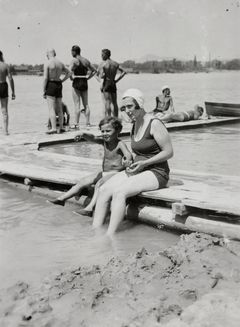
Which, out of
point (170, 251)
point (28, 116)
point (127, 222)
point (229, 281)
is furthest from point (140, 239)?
point (28, 116)

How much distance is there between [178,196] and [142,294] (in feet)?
6.58

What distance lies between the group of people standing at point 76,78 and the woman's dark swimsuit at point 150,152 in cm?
569

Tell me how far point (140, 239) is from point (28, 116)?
15.3 metres

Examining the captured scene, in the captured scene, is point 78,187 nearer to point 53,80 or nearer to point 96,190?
point 96,190

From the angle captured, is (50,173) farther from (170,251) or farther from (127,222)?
(170,251)

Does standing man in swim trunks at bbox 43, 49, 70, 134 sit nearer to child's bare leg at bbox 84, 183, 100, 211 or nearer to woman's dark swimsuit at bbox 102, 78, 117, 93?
woman's dark swimsuit at bbox 102, 78, 117, 93

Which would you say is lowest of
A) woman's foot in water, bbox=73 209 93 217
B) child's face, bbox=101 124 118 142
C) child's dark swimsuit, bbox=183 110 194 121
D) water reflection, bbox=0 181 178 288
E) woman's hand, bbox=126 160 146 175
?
water reflection, bbox=0 181 178 288

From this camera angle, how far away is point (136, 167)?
5.41 meters

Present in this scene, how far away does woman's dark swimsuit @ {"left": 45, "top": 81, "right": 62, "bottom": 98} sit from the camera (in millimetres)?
10872

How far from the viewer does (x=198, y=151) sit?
10.3 m

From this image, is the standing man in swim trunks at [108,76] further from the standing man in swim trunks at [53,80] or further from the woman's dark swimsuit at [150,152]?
the woman's dark swimsuit at [150,152]

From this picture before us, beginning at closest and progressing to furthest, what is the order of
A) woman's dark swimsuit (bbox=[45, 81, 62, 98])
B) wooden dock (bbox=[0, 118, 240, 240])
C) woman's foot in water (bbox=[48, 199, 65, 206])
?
wooden dock (bbox=[0, 118, 240, 240]) < woman's foot in water (bbox=[48, 199, 65, 206]) < woman's dark swimsuit (bbox=[45, 81, 62, 98])

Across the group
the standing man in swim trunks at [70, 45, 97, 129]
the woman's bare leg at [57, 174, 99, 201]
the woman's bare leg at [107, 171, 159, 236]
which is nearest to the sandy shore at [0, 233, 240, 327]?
the woman's bare leg at [107, 171, 159, 236]

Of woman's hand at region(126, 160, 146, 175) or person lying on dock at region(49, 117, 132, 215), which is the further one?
person lying on dock at region(49, 117, 132, 215)
